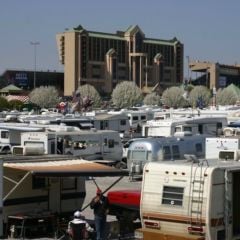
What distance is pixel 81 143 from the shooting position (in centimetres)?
2991

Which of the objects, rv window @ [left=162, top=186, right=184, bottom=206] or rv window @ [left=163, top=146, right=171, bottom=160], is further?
rv window @ [left=163, top=146, right=171, bottom=160]

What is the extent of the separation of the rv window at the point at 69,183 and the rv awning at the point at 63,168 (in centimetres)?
48

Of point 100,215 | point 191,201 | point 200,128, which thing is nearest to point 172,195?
point 191,201

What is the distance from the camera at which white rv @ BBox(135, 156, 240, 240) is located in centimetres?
1159

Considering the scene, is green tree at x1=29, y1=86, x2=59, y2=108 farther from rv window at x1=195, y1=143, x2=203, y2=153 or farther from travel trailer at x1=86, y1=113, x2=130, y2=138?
rv window at x1=195, y1=143, x2=203, y2=153

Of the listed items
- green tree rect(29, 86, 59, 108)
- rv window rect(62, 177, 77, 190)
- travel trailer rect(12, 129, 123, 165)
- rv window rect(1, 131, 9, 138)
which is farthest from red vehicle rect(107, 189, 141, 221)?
green tree rect(29, 86, 59, 108)

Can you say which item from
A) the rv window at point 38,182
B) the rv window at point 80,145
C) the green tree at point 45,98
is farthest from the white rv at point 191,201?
the green tree at point 45,98

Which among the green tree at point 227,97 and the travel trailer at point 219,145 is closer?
the travel trailer at point 219,145

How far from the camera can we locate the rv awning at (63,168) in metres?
14.1

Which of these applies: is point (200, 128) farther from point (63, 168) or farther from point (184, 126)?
point (63, 168)

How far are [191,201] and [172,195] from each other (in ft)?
1.53

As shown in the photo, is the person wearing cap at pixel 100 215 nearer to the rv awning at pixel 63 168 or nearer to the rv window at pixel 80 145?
the rv awning at pixel 63 168

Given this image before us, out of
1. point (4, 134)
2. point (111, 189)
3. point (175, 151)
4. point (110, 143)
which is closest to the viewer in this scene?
point (111, 189)

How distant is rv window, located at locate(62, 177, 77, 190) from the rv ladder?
15.7ft
